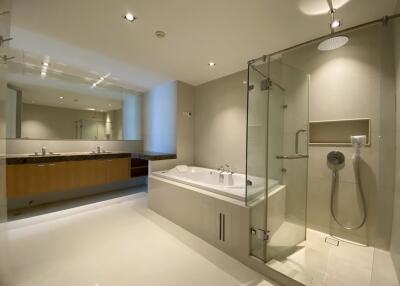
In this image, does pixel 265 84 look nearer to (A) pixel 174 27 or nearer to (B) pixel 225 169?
(A) pixel 174 27

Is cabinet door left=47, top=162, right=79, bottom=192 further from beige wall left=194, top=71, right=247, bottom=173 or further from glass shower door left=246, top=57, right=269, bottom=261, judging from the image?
glass shower door left=246, top=57, right=269, bottom=261

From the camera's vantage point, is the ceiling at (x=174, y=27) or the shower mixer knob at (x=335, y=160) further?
the shower mixer knob at (x=335, y=160)

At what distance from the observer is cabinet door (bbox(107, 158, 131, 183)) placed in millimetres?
3498

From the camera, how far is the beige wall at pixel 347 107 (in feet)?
6.08

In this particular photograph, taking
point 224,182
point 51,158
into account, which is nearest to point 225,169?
point 224,182

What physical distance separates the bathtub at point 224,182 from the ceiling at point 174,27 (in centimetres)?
165

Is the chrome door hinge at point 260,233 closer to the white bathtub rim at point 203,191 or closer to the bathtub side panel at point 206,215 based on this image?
the bathtub side panel at point 206,215

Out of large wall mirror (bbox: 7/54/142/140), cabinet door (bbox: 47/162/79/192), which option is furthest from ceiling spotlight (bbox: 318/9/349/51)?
cabinet door (bbox: 47/162/79/192)

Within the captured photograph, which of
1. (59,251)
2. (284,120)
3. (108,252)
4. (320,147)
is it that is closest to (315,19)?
(284,120)

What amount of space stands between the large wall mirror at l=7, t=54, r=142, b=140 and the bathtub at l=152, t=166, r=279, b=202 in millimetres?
1897

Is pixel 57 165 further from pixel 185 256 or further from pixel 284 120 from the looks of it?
pixel 284 120

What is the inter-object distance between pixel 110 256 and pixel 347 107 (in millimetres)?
3041

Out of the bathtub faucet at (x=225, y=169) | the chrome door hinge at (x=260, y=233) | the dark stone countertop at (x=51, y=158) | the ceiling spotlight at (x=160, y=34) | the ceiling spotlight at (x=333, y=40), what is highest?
the ceiling spotlight at (x=160, y=34)

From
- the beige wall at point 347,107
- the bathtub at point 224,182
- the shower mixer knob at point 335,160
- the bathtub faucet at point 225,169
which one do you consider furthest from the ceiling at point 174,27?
the bathtub faucet at point 225,169
